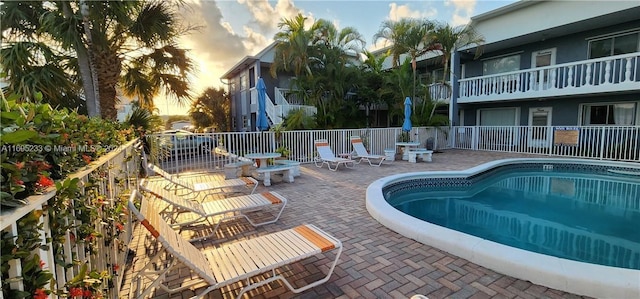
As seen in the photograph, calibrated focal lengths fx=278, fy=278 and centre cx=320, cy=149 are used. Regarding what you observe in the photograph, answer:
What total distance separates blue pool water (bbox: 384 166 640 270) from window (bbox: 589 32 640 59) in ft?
19.9

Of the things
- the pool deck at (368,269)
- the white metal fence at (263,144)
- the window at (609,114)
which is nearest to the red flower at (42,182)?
the pool deck at (368,269)

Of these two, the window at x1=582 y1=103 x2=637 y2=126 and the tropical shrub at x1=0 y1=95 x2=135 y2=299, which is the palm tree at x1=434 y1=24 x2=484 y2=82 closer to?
the window at x1=582 y1=103 x2=637 y2=126

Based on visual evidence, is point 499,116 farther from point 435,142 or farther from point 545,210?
point 545,210

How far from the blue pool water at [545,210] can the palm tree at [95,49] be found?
7080 millimetres

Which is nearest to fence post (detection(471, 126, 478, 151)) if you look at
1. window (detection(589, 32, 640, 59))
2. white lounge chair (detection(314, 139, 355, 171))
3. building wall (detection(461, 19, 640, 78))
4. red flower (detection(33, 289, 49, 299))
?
building wall (detection(461, 19, 640, 78))

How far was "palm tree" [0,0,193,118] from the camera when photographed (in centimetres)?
567

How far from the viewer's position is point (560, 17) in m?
11.2

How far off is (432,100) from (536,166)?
6.39 meters

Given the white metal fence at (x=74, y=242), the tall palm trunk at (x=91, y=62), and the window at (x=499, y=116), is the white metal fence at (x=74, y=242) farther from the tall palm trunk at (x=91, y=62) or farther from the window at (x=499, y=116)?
the window at (x=499, y=116)


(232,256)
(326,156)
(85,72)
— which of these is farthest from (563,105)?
(85,72)

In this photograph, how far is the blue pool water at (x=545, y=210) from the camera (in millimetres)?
4383

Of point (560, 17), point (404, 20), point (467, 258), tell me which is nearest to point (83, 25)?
point (467, 258)

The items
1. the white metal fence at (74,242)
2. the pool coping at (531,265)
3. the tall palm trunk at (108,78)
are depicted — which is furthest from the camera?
the tall palm trunk at (108,78)

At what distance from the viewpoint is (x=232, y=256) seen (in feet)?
9.07
